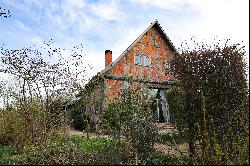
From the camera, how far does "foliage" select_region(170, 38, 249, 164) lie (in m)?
8.60

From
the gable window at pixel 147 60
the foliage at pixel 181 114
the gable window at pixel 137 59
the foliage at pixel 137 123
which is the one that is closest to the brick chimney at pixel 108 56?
the gable window at pixel 137 59

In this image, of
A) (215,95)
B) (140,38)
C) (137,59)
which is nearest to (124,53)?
(137,59)

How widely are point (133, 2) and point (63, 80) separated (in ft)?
→ 19.3

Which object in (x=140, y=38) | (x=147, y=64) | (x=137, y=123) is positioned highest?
(x=140, y=38)

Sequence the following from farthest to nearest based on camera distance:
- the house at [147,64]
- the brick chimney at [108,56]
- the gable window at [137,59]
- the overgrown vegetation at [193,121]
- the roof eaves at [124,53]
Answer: the brick chimney at [108,56] < the gable window at [137,59] < the house at [147,64] < the roof eaves at [124,53] < the overgrown vegetation at [193,121]

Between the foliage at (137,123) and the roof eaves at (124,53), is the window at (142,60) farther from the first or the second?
the foliage at (137,123)

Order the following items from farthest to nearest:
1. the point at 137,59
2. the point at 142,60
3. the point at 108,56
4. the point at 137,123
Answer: the point at 108,56 < the point at 142,60 < the point at 137,59 < the point at 137,123

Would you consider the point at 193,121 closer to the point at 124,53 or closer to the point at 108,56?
the point at 124,53

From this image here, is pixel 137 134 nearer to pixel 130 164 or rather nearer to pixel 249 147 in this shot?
pixel 130 164

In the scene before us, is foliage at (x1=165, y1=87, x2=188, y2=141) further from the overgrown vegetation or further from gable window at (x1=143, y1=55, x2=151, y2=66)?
gable window at (x1=143, y1=55, x2=151, y2=66)

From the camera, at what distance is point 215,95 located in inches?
357

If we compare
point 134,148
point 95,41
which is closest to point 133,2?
point 95,41

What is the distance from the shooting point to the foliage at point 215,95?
860 centimetres

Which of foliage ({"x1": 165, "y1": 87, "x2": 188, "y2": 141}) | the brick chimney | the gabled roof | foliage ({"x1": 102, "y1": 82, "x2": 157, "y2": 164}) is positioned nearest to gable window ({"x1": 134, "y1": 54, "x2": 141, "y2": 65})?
the gabled roof
